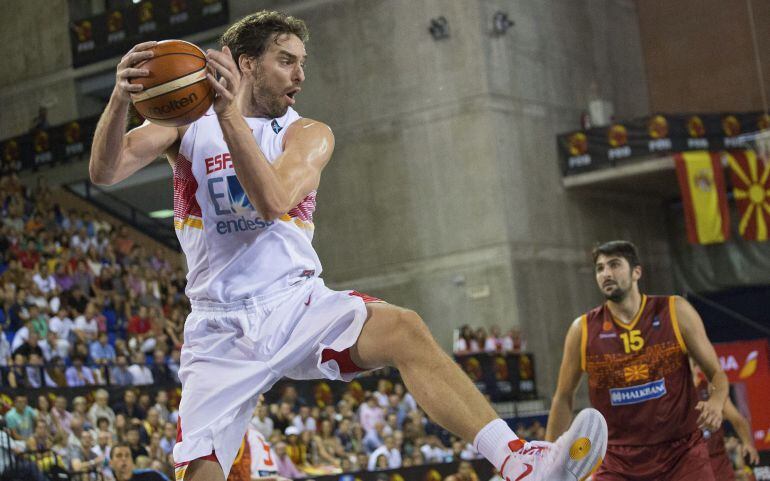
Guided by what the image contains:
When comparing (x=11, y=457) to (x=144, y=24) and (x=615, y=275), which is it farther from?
(x=144, y=24)

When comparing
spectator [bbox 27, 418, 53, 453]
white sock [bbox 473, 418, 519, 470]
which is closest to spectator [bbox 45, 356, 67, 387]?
spectator [bbox 27, 418, 53, 453]

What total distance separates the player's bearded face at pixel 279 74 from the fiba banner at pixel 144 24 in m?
20.4

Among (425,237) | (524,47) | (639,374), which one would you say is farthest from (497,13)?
(639,374)

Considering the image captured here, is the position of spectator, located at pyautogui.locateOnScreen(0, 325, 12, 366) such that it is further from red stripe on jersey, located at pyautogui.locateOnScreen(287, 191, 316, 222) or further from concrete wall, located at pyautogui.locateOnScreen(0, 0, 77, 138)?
concrete wall, located at pyautogui.locateOnScreen(0, 0, 77, 138)

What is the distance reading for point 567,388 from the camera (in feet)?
22.4

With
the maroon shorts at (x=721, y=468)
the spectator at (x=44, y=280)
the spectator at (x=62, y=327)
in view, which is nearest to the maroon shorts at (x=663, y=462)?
the maroon shorts at (x=721, y=468)

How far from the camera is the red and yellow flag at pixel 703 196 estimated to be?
22969mm

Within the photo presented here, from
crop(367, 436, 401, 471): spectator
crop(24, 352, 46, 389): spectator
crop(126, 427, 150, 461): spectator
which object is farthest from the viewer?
crop(367, 436, 401, 471): spectator

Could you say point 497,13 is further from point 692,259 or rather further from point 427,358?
point 427,358

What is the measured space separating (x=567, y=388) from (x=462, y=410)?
269 centimetres

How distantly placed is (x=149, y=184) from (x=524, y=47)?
9219mm

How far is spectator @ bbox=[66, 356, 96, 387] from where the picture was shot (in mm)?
14570

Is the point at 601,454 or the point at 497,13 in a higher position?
the point at 497,13

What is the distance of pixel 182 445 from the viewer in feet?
15.3
